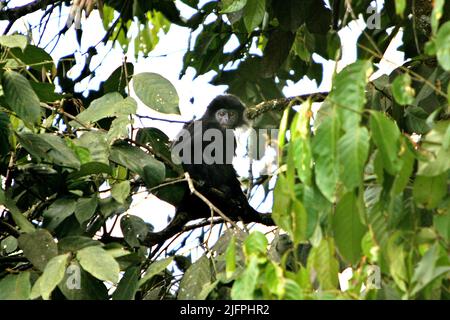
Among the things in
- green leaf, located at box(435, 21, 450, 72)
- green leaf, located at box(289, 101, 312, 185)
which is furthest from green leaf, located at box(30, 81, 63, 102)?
green leaf, located at box(435, 21, 450, 72)

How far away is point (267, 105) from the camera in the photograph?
5.23 meters

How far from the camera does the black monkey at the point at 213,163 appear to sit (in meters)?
5.61

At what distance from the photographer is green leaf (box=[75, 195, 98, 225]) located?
3646 mm

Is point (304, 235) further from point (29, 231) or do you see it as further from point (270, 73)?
point (270, 73)

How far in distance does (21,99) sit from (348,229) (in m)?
1.64

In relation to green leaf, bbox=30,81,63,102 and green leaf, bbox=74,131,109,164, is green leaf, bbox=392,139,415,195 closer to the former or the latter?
green leaf, bbox=74,131,109,164

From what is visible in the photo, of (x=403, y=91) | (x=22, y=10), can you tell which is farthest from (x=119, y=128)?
(x=22, y=10)

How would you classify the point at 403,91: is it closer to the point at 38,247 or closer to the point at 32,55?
the point at 38,247

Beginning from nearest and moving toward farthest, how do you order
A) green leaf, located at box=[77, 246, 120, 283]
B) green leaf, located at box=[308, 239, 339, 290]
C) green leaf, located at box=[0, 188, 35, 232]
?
1. green leaf, located at box=[308, 239, 339, 290]
2. green leaf, located at box=[77, 246, 120, 283]
3. green leaf, located at box=[0, 188, 35, 232]

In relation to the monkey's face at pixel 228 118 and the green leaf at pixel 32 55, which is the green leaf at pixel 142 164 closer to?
the green leaf at pixel 32 55

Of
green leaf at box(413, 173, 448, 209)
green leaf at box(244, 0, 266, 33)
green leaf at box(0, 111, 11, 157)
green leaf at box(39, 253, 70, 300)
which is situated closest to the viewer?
green leaf at box(413, 173, 448, 209)

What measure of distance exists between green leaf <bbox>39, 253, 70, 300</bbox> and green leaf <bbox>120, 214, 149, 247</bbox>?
826 millimetres

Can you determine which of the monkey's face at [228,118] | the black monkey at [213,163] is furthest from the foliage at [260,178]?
the monkey's face at [228,118]
